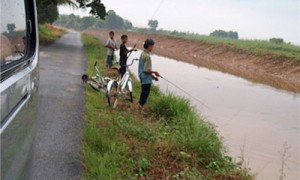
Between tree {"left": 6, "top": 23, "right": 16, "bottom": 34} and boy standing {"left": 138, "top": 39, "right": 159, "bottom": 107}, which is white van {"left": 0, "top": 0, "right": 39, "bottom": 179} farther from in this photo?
boy standing {"left": 138, "top": 39, "right": 159, "bottom": 107}

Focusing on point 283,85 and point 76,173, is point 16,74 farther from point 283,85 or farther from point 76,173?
point 283,85

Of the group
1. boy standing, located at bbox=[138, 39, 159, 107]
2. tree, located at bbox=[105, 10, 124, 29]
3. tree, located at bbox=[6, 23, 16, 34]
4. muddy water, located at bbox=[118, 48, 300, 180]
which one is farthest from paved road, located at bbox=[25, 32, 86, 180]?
tree, located at bbox=[105, 10, 124, 29]

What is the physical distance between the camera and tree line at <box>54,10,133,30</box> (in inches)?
5044

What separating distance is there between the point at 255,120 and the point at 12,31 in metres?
8.90

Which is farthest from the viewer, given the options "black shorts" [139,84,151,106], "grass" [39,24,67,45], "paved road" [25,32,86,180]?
"grass" [39,24,67,45]

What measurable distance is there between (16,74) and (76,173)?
2645mm

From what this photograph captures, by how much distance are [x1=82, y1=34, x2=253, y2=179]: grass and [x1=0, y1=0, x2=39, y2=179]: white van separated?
2.06 metres

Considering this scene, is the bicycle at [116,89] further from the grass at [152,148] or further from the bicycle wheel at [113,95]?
the grass at [152,148]

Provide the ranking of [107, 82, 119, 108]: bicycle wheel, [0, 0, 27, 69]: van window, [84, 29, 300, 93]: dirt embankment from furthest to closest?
[84, 29, 300, 93]: dirt embankment → [107, 82, 119, 108]: bicycle wheel → [0, 0, 27, 69]: van window

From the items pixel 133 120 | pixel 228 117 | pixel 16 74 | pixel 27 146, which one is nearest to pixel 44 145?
pixel 133 120

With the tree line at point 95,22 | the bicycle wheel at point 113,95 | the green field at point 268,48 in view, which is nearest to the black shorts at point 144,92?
the bicycle wheel at point 113,95

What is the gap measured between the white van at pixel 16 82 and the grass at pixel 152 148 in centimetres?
206

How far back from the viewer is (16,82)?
5.58 feet

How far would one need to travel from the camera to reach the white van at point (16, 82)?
1.49 meters
